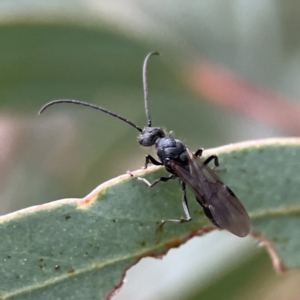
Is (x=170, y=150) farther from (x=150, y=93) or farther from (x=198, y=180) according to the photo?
(x=150, y=93)

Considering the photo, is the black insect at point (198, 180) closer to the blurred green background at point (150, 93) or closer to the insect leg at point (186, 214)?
the insect leg at point (186, 214)

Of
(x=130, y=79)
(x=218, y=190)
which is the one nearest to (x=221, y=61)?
(x=130, y=79)

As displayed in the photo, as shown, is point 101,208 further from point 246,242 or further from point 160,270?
point 160,270

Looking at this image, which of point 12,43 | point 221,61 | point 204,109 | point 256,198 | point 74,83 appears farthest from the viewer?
point 221,61

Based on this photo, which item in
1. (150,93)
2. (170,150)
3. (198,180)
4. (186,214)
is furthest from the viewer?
(150,93)

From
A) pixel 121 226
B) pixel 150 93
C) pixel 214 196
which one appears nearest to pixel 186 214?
pixel 214 196

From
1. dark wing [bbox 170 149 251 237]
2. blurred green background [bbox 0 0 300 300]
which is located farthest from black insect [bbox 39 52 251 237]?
blurred green background [bbox 0 0 300 300]

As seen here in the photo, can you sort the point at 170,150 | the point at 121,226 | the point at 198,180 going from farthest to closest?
the point at 170,150, the point at 198,180, the point at 121,226
